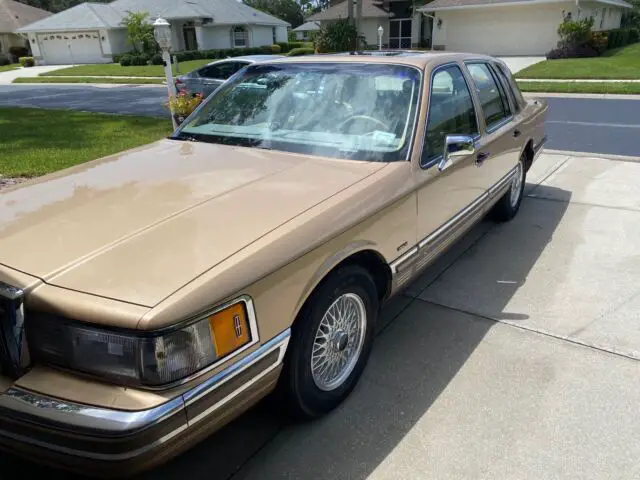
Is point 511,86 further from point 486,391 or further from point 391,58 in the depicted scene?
point 486,391

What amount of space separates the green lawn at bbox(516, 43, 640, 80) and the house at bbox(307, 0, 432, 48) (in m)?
15.5

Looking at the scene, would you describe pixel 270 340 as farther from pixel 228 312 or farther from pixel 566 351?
pixel 566 351

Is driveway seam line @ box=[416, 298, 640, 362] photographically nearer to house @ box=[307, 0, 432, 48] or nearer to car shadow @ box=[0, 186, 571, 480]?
car shadow @ box=[0, 186, 571, 480]

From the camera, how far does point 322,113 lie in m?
3.40

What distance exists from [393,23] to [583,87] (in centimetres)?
2609

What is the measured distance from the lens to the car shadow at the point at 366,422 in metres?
2.48

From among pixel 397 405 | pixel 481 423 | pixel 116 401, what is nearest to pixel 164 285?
pixel 116 401

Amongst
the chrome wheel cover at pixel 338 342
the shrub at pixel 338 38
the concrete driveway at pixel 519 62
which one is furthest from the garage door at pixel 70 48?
the chrome wheel cover at pixel 338 342

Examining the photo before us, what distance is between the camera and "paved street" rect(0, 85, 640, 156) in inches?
→ 353

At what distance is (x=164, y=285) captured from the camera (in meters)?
1.88

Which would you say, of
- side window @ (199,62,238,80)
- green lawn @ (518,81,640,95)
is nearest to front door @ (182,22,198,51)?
side window @ (199,62,238,80)

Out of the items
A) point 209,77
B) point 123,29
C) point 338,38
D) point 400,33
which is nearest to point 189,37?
point 123,29

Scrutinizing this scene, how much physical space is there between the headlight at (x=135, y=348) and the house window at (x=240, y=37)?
4422 centimetres

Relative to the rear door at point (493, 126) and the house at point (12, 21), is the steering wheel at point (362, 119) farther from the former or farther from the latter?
the house at point (12, 21)
